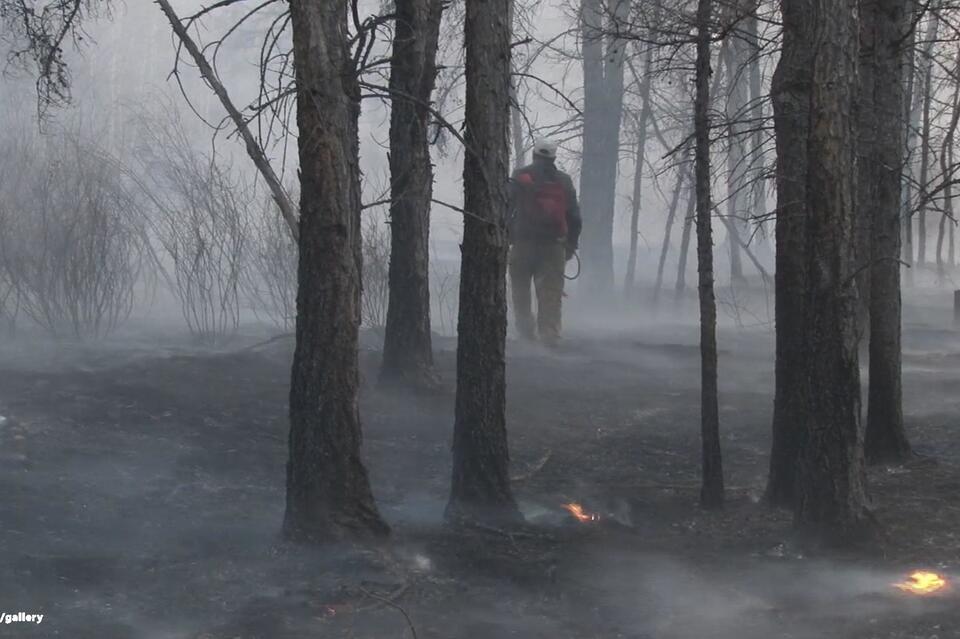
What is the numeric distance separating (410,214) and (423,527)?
3973 mm

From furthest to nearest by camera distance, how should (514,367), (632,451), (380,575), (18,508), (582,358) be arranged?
1. (582,358)
2. (514,367)
3. (632,451)
4. (18,508)
5. (380,575)

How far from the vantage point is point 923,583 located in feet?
20.0

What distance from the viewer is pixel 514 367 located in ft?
42.2

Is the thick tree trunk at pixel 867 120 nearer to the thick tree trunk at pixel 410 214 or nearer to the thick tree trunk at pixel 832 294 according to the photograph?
the thick tree trunk at pixel 832 294

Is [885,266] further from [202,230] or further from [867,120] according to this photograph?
[202,230]

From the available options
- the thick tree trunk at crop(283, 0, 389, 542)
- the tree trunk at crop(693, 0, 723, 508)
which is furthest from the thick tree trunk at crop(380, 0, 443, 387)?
the thick tree trunk at crop(283, 0, 389, 542)

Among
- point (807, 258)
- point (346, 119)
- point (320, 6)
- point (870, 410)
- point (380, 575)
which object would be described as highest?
point (320, 6)

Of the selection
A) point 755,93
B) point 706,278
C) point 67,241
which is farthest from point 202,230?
point 755,93

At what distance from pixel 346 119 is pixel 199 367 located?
5.66 meters

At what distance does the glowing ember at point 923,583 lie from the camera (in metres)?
5.99

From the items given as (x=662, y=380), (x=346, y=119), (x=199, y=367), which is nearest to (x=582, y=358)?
(x=662, y=380)

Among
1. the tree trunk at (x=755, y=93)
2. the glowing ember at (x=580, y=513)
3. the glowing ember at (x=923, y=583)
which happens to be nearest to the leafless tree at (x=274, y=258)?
Result: the tree trunk at (x=755, y=93)

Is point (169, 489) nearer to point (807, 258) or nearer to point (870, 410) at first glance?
point (807, 258)

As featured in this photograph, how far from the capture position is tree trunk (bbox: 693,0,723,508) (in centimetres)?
753
